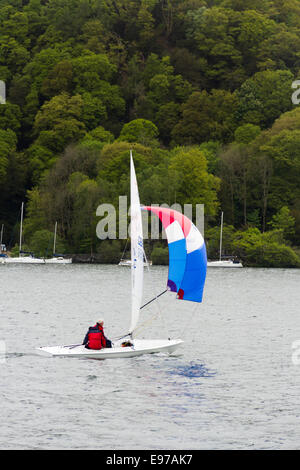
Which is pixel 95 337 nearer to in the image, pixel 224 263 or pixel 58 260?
pixel 224 263

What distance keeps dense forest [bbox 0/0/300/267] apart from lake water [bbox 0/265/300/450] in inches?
2052

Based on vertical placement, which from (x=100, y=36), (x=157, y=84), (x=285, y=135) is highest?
(x=100, y=36)

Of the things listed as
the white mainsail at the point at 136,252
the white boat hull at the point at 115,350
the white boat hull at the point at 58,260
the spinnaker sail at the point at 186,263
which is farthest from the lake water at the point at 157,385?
the white boat hull at the point at 58,260

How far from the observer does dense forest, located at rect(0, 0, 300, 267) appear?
102 m

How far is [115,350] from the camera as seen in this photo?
2819 cm

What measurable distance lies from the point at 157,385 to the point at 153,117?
115 m

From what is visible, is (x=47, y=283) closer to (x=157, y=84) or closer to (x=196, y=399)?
(x=196, y=399)

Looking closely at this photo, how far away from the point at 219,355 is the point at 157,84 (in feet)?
369

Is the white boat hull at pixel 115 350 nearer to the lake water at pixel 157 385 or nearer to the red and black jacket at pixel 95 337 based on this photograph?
the red and black jacket at pixel 95 337

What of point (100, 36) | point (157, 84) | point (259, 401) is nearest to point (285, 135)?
point (157, 84)

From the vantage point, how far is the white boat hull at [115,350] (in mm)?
28078

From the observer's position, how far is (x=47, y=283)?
72.1 meters

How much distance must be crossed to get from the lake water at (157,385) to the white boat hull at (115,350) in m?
0.40

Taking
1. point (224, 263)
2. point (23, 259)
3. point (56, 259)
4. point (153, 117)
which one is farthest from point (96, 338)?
point (153, 117)
